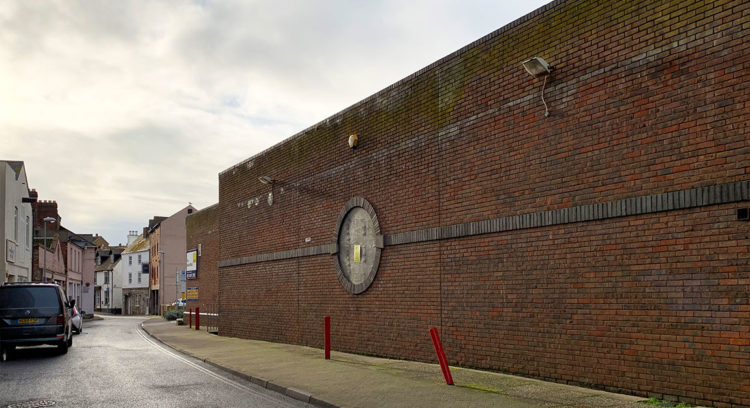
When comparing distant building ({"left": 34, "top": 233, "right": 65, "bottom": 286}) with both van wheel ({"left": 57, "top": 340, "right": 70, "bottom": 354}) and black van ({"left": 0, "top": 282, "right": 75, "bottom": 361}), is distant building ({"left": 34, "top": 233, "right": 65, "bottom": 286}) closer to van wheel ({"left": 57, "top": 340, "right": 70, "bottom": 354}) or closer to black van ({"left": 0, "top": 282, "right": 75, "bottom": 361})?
van wheel ({"left": 57, "top": 340, "right": 70, "bottom": 354})

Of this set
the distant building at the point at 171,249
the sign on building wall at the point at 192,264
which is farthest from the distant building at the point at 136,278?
the sign on building wall at the point at 192,264

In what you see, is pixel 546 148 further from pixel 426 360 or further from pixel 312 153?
pixel 312 153

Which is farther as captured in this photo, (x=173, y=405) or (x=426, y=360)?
(x=426, y=360)

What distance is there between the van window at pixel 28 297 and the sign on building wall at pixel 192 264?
15212 millimetres

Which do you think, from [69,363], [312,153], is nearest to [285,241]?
[312,153]

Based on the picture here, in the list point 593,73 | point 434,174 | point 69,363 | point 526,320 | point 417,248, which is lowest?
point 69,363

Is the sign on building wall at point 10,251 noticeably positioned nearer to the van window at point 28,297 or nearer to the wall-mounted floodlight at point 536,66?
the van window at point 28,297

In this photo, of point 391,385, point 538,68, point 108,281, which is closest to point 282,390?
point 391,385

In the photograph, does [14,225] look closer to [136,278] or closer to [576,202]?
[576,202]

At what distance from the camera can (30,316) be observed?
16156mm

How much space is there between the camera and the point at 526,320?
10.7 m

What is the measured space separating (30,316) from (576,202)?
1319 cm

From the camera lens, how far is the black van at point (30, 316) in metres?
15.9

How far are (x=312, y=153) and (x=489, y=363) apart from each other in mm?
8949
